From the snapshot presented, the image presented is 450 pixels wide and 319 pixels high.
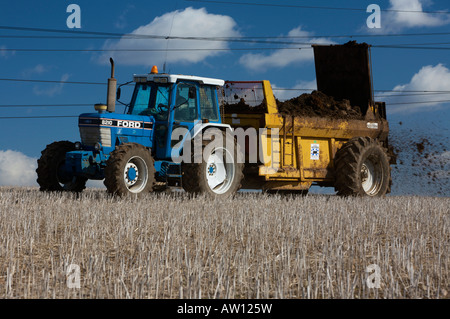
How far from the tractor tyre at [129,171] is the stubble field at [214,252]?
1.54ft

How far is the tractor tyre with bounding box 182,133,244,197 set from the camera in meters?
10.8

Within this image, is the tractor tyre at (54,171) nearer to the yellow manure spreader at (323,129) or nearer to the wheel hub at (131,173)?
the wheel hub at (131,173)

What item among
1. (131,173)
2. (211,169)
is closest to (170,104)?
(211,169)

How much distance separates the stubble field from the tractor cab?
1977 millimetres

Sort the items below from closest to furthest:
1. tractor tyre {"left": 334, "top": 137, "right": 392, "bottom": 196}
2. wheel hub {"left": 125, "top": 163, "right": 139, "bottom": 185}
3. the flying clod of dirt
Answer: wheel hub {"left": 125, "top": 163, "right": 139, "bottom": 185}
the flying clod of dirt
tractor tyre {"left": 334, "top": 137, "right": 392, "bottom": 196}

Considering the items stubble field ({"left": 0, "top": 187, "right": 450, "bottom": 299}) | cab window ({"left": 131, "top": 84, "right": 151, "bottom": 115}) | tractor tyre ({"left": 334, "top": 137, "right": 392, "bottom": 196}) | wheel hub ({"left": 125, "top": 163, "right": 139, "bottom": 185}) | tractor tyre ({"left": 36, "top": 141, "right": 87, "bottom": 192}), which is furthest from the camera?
tractor tyre ({"left": 334, "top": 137, "right": 392, "bottom": 196})

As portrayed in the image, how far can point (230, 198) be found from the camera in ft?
36.8

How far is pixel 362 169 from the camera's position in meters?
14.0

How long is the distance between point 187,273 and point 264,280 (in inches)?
27.1
